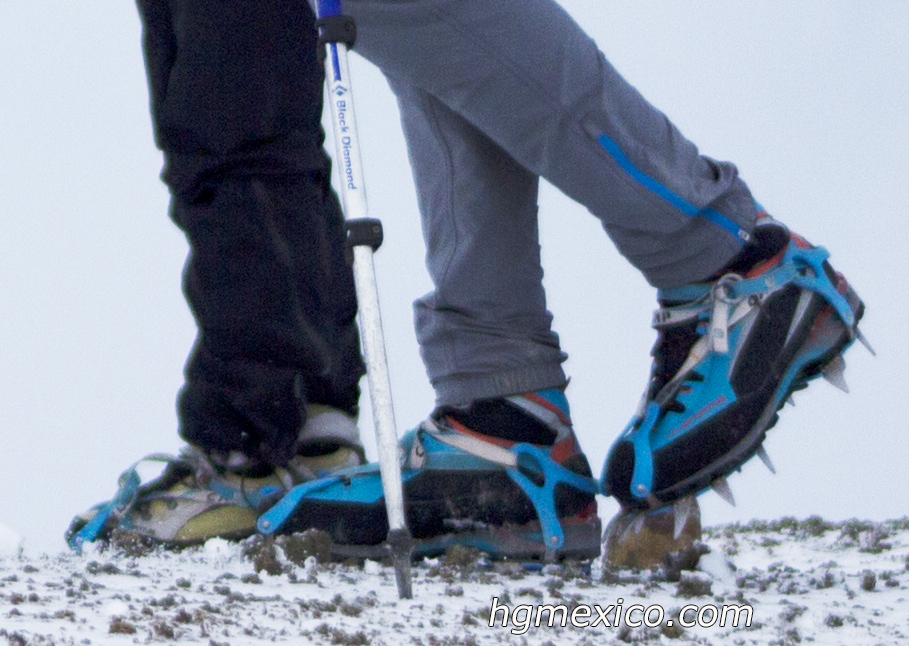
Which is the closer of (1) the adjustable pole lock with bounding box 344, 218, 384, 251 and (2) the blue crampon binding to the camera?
(1) the adjustable pole lock with bounding box 344, 218, 384, 251

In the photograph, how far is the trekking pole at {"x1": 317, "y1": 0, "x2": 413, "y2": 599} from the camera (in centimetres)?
193

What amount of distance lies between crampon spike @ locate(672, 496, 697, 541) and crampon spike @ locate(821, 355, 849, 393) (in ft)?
1.43

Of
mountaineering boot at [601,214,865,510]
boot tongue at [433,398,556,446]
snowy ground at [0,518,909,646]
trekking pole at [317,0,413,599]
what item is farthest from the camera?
boot tongue at [433,398,556,446]

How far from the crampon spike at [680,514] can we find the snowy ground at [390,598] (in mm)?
120

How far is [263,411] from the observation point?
240cm

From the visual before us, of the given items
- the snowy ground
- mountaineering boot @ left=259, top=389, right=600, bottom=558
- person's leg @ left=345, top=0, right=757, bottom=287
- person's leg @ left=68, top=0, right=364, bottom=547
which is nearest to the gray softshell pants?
person's leg @ left=345, top=0, right=757, bottom=287

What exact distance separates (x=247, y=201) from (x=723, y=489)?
3.93ft

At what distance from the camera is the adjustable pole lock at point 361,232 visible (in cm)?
198

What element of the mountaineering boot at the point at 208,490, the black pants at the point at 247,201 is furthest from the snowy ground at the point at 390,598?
A: the black pants at the point at 247,201

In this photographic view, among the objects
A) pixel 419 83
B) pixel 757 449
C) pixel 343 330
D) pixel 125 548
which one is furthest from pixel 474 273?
pixel 125 548

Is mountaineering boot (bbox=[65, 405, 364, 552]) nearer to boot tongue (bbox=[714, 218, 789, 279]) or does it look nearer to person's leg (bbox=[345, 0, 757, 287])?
person's leg (bbox=[345, 0, 757, 287])

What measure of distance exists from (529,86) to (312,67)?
584 mm

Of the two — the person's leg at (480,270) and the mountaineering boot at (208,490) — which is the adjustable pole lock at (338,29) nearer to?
the person's leg at (480,270)

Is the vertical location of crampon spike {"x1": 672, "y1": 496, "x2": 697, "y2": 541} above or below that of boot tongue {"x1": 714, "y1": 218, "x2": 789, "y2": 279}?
below
